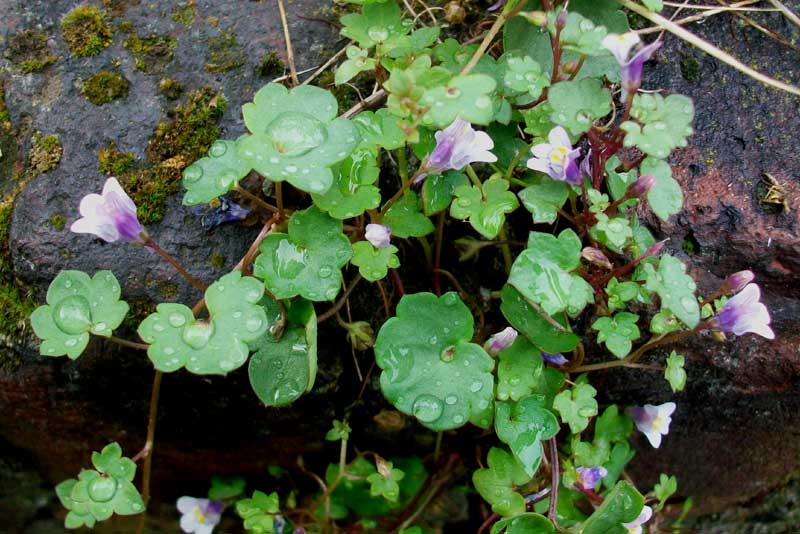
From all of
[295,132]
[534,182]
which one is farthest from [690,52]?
[295,132]

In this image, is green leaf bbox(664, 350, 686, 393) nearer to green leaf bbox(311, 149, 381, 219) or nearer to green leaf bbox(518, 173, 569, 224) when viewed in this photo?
green leaf bbox(518, 173, 569, 224)

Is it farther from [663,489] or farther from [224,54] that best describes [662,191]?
[224,54]

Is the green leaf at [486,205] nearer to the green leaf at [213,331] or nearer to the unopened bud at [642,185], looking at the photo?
the unopened bud at [642,185]

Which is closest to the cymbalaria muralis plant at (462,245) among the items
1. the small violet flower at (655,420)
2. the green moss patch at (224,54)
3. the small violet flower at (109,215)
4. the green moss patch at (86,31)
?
the small violet flower at (109,215)

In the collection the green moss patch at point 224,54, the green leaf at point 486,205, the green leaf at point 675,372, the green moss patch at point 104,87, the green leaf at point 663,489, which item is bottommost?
the green leaf at point 663,489

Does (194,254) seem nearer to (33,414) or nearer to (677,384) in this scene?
(33,414)

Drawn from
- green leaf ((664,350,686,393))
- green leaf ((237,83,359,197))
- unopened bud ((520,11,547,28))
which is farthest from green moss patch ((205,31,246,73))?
green leaf ((664,350,686,393))
